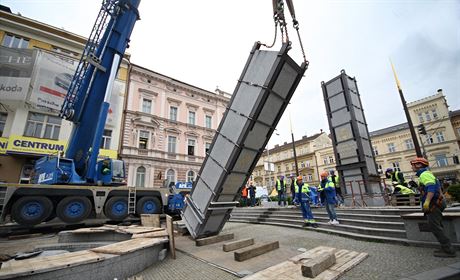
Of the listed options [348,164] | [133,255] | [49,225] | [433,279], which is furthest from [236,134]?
[49,225]

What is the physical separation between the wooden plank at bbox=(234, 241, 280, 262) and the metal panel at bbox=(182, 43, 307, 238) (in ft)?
4.68

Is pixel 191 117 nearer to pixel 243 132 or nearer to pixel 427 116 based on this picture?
pixel 243 132

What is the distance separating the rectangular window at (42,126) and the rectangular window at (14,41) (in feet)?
19.8

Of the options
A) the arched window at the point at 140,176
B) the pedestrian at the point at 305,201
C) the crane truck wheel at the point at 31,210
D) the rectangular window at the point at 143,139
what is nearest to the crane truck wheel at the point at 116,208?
the crane truck wheel at the point at 31,210

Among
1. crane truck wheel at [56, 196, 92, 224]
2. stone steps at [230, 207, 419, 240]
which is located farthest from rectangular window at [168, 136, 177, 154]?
stone steps at [230, 207, 419, 240]

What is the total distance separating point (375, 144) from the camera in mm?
35375

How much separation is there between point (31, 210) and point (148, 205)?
174 inches

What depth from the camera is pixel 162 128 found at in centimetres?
2238

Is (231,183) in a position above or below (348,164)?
below

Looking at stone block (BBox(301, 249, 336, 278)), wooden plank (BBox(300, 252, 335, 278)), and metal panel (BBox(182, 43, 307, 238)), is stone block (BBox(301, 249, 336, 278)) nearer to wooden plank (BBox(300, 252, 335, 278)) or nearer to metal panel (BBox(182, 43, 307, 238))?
wooden plank (BBox(300, 252, 335, 278))

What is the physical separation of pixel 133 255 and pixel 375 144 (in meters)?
41.6

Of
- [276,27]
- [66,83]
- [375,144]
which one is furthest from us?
[375,144]

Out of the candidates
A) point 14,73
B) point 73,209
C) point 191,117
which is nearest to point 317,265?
point 73,209

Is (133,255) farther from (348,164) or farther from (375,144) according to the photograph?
(375,144)
